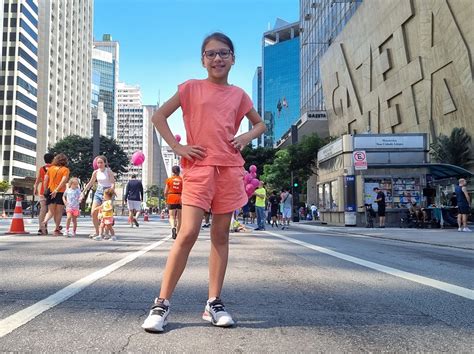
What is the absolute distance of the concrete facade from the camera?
27.4 metres

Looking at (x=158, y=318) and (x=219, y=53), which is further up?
(x=219, y=53)

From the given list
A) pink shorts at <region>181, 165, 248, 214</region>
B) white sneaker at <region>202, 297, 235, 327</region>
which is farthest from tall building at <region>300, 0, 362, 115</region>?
white sneaker at <region>202, 297, 235, 327</region>

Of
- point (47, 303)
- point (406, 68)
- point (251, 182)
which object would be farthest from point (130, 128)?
point (47, 303)

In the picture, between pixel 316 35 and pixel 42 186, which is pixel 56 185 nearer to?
pixel 42 186

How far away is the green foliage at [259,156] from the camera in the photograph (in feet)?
181

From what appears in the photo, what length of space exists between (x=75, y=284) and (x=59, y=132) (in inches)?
4194

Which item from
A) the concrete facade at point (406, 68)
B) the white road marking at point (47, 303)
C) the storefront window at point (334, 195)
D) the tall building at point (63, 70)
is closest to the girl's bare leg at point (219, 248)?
the white road marking at point (47, 303)

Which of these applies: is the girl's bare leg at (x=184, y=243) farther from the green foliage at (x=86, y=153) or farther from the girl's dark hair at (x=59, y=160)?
the green foliage at (x=86, y=153)

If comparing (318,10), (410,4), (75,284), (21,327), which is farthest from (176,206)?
(318,10)

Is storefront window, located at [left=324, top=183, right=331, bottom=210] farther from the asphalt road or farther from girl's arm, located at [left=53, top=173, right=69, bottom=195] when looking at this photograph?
the asphalt road

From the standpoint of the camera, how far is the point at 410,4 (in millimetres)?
31625

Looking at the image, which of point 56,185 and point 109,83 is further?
point 109,83

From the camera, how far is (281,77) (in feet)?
440

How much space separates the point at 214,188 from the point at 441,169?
19580mm
